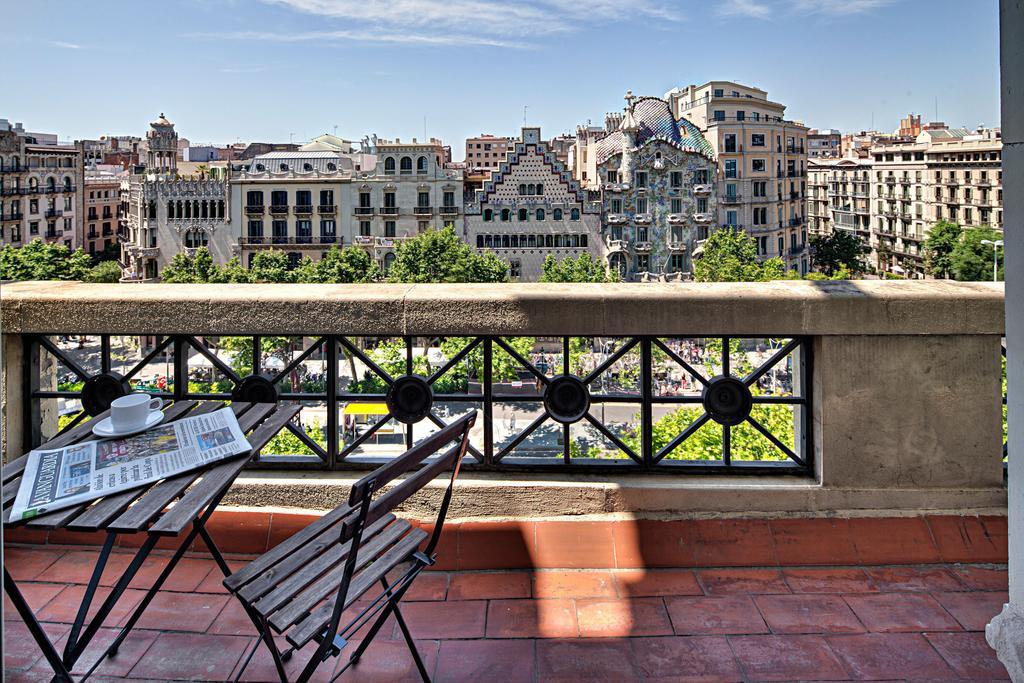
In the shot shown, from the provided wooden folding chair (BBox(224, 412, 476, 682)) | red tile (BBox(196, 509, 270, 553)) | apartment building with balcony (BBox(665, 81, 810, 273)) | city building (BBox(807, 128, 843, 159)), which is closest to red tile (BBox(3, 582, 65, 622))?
red tile (BBox(196, 509, 270, 553))

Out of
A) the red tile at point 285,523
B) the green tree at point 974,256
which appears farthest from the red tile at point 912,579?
the green tree at point 974,256

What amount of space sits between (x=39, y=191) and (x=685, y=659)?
2249 inches

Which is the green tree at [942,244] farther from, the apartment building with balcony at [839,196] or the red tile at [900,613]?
the red tile at [900,613]

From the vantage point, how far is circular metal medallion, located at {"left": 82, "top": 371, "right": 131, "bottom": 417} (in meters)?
2.42

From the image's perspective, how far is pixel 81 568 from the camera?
229cm

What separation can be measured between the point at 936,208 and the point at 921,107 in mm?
30546

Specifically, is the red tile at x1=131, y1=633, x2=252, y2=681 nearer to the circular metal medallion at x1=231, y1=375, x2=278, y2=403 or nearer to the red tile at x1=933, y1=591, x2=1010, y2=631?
the circular metal medallion at x1=231, y1=375, x2=278, y2=403

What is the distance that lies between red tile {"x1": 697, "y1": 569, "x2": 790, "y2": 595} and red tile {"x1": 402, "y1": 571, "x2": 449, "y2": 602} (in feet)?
2.33

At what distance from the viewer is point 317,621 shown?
5.15ft

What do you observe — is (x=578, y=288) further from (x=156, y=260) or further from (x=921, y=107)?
(x=921, y=107)

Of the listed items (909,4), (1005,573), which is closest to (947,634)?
(1005,573)

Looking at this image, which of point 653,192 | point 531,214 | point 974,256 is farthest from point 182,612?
point 974,256

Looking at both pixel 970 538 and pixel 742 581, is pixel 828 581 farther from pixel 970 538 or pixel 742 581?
pixel 970 538

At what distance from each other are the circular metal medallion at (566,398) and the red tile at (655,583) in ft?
1.53
